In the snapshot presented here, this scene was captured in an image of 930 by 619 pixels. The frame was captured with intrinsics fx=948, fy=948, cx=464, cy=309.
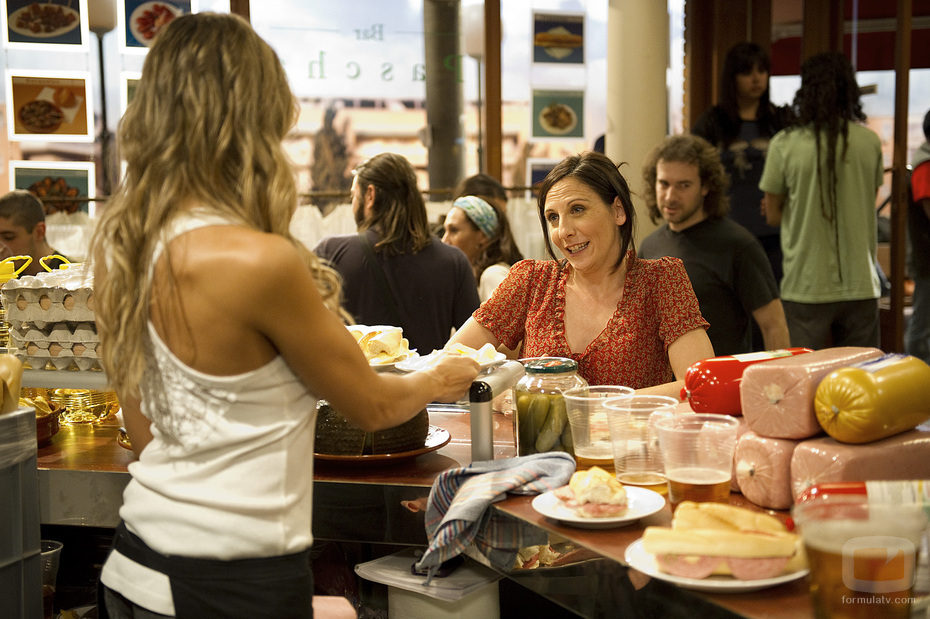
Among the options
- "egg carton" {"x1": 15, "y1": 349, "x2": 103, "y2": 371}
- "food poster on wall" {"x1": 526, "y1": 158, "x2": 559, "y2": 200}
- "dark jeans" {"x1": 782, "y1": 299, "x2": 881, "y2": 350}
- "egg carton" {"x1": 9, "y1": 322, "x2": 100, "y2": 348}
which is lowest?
"dark jeans" {"x1": 782, "y1": 299, "x2": 881, "y2": 350}

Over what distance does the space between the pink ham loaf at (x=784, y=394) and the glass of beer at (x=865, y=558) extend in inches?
14.6

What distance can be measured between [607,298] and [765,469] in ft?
4.16

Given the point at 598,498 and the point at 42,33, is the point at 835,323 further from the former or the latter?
the point at 42,33

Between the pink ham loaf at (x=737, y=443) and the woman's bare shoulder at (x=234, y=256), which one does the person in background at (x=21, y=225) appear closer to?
the woman's bare shoulder at (x=234, y=256)

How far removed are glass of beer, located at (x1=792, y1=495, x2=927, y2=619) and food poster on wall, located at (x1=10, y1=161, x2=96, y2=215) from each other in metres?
6.00

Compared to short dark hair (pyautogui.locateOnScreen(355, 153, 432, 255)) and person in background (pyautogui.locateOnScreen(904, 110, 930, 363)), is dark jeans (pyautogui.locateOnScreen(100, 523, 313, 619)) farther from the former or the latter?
person in background (pyautogui.locateOnScreen(904, 110, 930, 363))

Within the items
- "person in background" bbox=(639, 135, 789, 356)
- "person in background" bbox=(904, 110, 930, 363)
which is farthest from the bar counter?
"person in background" bbox=(904, 110, 930, 363)

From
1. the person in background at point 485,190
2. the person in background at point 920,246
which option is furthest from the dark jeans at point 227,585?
the person in background at point 920,246

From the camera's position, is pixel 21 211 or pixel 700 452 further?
pixel 21 211

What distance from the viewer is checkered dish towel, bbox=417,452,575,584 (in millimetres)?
1746

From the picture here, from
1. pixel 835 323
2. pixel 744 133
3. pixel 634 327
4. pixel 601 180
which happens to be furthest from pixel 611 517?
pixel 744 133

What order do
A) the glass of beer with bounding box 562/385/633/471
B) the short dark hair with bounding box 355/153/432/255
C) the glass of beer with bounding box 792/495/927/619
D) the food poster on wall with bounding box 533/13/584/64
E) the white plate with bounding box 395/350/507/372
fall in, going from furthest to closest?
the food poster on wall with bounding box 533/13/584/64, the short dark hair with bounding box 355/153/432/255, the white plate with bounding box 395/350/507/372, the glass of beer with bounding box 562/385/633/471, the glass of beer with bounding box 792/495/927/619

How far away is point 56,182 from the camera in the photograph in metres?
6.31

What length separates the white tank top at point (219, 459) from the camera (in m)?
1.41
